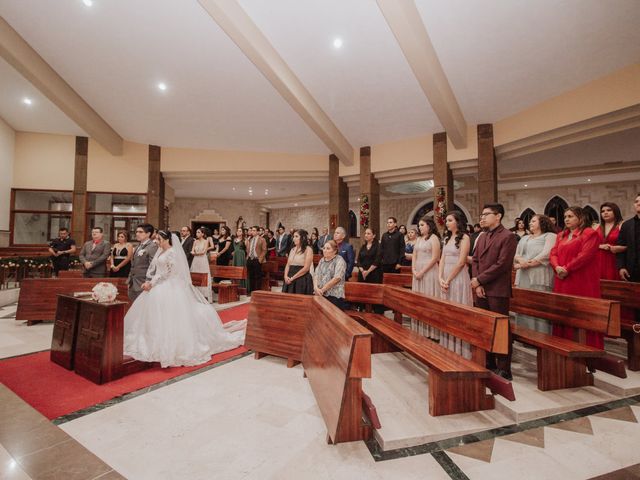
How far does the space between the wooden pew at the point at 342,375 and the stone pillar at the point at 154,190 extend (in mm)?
8958

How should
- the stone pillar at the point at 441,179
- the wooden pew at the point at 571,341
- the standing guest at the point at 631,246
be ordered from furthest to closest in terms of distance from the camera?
the stone pillar at the point at 441,179 < the standing guest at the point at 631,246 < the wooden pew at the point at 571,341

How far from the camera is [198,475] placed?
1.74 meters

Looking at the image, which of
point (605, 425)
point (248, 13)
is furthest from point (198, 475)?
point (248, 13)

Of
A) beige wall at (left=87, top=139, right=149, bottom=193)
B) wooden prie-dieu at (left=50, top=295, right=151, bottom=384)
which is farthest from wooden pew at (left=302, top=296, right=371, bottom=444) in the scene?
beige wall at (left=87, top=139, right=149, bottom=193)

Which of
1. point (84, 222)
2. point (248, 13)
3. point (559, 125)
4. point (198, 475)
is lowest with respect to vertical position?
point (198, 475)

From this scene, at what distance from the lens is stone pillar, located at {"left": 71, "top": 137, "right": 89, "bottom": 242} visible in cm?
931

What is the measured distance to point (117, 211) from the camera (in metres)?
9.88

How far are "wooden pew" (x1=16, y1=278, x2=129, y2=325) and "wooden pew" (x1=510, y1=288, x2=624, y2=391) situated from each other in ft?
16.1

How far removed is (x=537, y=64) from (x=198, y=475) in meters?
7.01

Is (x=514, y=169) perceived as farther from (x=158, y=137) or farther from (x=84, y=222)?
(x=84, y=222)

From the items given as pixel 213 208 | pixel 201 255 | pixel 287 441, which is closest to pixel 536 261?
pixel 287 441

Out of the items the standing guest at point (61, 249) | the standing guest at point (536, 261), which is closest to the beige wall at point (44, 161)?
the standing guest at point (61, 249)

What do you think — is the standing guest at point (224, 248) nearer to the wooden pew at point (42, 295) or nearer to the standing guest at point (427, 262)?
the wooden pew at point (42, 295)

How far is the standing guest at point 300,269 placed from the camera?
4098mm
